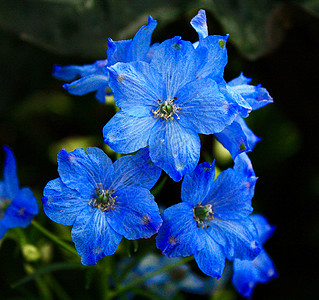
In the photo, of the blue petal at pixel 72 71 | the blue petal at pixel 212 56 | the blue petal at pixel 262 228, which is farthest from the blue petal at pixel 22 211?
the blue petal at pixel 262 228

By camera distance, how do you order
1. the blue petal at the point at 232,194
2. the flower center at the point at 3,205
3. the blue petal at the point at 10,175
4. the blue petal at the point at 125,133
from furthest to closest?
the flower center at the point at 3,205 < the blue petal at the point at 10,175 < the blue petal at the point at 232,194 < the blue petal at the point at 125,133

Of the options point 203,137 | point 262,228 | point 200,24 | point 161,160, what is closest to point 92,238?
point 161,160

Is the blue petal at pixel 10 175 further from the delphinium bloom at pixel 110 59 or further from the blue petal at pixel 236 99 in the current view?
the blue petal at pixel 236 99

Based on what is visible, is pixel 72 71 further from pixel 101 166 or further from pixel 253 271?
pixel 253 271

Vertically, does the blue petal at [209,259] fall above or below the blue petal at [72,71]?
below

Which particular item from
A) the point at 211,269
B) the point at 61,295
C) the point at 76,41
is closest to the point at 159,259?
the point at 61,295

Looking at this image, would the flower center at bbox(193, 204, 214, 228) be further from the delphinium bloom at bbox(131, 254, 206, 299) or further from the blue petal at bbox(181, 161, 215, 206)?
the delphinium bloom at bbox(131, 254, 206, 299)
